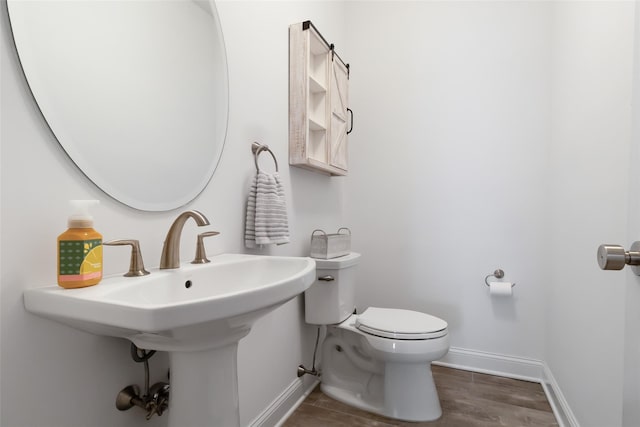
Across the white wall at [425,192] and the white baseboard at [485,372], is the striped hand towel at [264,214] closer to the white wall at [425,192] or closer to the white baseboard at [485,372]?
the white wall at [425,192]

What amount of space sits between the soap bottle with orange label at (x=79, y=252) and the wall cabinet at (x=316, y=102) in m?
1.03

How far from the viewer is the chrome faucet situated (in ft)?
3.01

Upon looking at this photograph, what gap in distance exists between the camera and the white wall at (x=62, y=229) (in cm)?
65

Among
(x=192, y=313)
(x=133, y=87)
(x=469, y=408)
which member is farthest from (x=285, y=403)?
(x=133, y=87)

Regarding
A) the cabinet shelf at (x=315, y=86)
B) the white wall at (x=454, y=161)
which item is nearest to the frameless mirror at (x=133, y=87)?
the cabinet shelf at (x=315, y=86)

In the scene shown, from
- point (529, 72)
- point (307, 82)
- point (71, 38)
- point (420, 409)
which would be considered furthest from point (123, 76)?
point (529, 72)

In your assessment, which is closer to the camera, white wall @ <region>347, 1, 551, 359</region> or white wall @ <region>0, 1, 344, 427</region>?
white wall @ <region>0, 1, 344, 427</region>

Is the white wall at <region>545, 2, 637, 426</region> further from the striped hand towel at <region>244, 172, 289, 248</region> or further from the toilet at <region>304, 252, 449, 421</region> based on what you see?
the striped hand towel at <region>244, 172, 289, 248</region>

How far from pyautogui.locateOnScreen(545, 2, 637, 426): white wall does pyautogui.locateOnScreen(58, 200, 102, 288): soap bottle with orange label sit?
1158mm

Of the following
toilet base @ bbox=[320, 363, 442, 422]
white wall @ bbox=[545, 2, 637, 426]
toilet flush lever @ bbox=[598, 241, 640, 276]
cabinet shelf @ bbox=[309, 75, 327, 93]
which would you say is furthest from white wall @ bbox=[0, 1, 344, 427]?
white wall @ bbox=[545, 2, 637, 426]

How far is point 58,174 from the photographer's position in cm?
73

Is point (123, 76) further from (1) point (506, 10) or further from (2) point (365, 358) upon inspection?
(1) point (506, 10)

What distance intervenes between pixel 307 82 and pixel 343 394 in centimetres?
161

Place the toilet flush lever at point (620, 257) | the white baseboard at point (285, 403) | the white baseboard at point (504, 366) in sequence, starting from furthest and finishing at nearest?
the white baseboard at point (504, 366), the white baseboard at point (285, 403), the toilet flush lever at point (620, 257)
